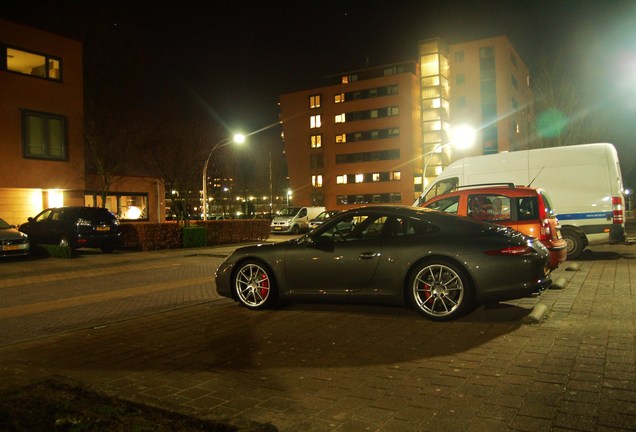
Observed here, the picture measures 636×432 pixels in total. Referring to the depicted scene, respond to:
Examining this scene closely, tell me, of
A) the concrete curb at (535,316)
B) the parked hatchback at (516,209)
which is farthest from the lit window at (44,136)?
the concrete curb at (535,316)

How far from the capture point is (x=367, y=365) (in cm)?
478

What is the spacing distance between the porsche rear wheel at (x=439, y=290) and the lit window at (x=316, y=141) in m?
66.8

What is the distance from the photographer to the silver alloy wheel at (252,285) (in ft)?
24.6

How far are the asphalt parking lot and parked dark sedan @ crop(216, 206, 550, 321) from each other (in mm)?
319

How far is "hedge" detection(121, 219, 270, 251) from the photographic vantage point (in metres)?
20.2

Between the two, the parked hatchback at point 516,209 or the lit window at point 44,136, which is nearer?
the parked hatchback at point 516,209

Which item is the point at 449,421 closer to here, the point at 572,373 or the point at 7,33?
the point at 572,373

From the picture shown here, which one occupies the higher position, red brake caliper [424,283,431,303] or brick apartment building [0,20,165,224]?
brick apartment building [0,20,165,224]

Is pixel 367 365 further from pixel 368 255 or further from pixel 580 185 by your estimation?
pixel 580 185

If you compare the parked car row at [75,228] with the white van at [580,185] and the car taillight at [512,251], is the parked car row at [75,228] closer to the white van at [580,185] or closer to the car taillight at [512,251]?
the white van at [580,185]

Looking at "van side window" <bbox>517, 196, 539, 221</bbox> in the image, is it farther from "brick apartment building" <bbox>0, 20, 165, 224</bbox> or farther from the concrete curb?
"brick apartment building" <bbox>0, 20, 165, 224</bbox>

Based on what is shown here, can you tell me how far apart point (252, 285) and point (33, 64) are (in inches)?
848

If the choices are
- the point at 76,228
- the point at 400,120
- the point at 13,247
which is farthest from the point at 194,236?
the point at 400,120

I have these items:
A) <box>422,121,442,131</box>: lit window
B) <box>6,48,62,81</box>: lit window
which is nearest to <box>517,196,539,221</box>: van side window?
<box>6,48,62,81</box>: lit window
